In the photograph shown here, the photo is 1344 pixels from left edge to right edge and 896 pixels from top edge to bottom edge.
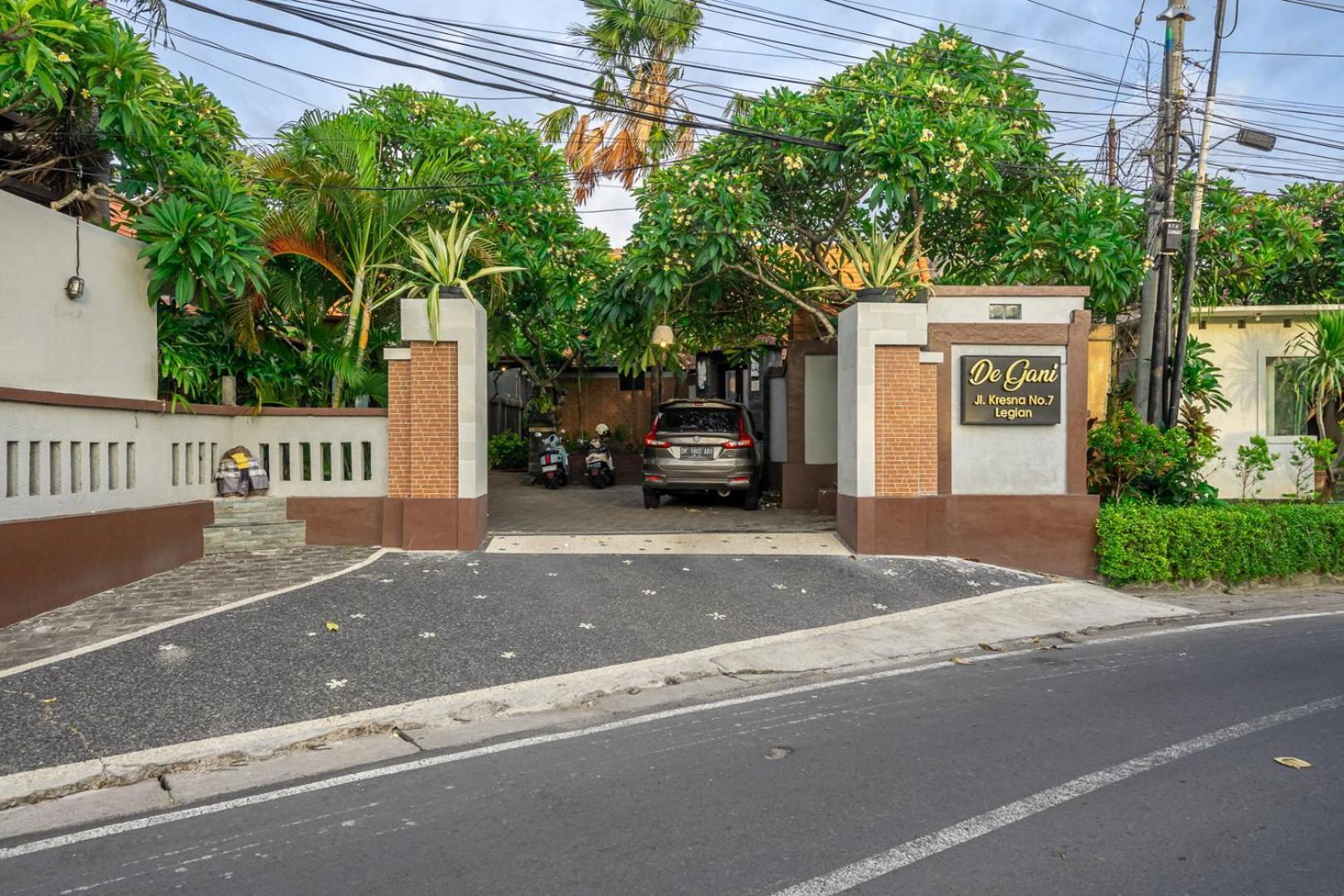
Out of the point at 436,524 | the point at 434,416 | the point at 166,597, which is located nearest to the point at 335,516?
the point at 436,524

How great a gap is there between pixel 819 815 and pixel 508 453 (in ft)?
65.7

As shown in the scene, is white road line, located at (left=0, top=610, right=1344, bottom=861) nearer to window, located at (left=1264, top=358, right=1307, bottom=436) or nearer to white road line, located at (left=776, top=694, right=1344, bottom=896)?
white road line, located at (left=776, top=694, right=1344, bottom=896)

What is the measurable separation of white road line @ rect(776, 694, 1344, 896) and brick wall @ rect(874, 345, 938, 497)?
5.77 metres

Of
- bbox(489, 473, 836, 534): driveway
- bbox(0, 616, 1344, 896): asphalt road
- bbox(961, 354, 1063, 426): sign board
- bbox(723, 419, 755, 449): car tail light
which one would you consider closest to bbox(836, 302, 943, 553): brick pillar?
bbox(961, 354, 1063, 426): sign board

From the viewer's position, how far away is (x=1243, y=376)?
55.6 ft

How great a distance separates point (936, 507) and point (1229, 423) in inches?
337

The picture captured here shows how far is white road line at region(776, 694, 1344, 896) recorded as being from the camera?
379 centimetres

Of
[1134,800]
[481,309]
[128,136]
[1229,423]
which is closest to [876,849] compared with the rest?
[1134,800]

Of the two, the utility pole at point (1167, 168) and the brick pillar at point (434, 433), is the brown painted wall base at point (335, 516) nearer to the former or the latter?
the brick pillar at point (434, 433)

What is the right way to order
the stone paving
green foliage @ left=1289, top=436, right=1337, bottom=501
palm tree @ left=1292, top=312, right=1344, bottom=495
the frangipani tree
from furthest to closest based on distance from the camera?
1. palm tree @ left=1292, top=312, right=1344, bottom=495
2. green foliage @ left=1289, top=436, right=1337, bottom=501
3. the frangipani tree
4. the stone paving

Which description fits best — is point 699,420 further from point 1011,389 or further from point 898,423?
point 1011,389

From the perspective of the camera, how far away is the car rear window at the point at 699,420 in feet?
48.7

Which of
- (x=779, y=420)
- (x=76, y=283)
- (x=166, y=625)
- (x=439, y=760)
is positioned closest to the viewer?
(x=439, y=760)

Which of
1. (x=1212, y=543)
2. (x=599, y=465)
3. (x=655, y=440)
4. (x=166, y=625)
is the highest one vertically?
(x=655, y=440)
